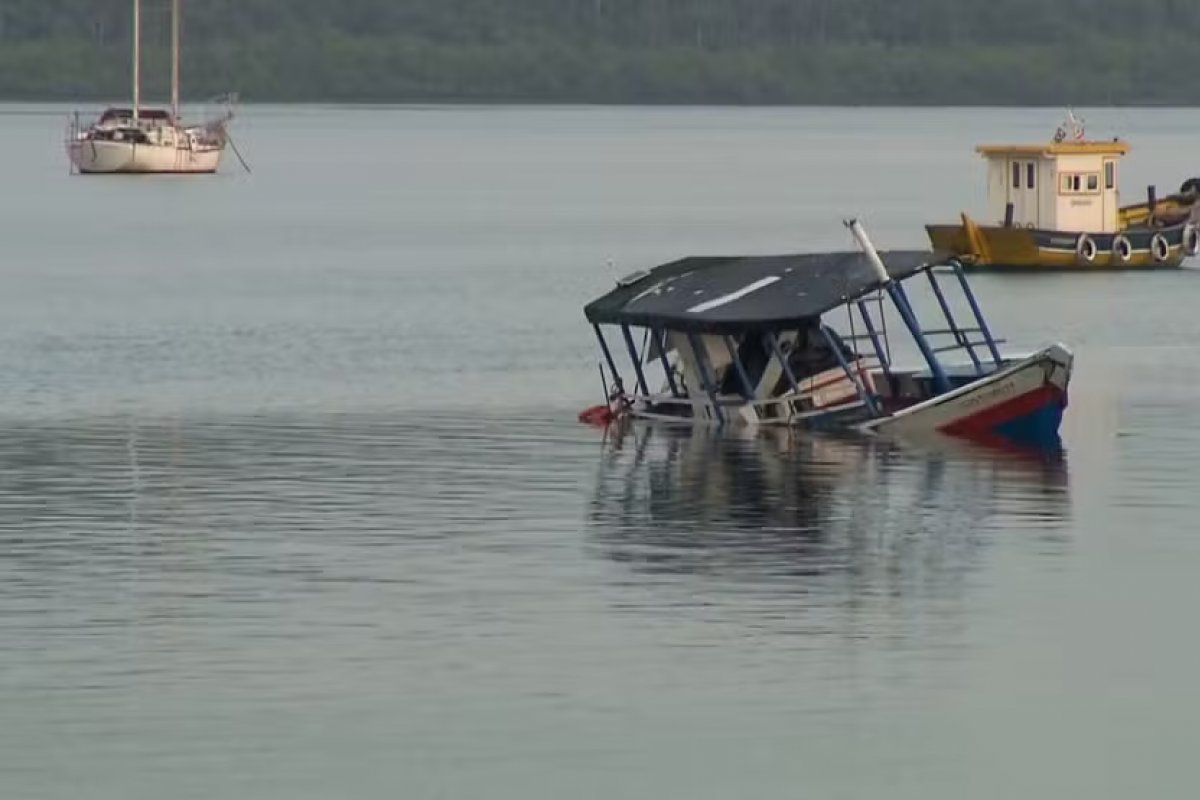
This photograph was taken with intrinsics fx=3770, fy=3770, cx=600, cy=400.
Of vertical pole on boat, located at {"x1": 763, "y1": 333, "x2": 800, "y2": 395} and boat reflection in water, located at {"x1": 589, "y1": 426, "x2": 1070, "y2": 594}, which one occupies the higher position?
vertical pole on boat, located at {"x1": 763, "y1": 333, "x2": 800, "y2": 395}

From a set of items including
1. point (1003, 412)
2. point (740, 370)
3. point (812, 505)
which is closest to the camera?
point (812, 505)

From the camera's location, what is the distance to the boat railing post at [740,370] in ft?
197

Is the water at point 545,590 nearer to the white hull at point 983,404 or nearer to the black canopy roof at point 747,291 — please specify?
the white hull at point 983,404

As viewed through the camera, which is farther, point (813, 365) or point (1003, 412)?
point (813, 365)

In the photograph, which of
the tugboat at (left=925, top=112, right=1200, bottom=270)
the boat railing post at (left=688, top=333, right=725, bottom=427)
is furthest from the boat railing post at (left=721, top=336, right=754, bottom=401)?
the tugboat at (left=925, top=112, right=1200, bottom=270)

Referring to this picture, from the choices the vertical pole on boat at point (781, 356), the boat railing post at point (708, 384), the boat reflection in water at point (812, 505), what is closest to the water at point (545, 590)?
the boat reflection in water at point (812, 505)

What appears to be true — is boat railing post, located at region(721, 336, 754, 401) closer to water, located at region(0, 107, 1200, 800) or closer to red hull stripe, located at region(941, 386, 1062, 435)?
water, located at region(0, 107, 1200, 800)

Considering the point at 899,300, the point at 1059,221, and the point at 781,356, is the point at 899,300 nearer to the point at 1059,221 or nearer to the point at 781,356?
the point at 781,356

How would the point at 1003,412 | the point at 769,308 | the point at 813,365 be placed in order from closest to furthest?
the point at 769,308, the point at 1003,412, the point at 813,365

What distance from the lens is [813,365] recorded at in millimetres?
60625

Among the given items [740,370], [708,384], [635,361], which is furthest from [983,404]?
[635,361]

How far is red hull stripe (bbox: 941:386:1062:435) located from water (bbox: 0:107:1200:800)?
1.29 m

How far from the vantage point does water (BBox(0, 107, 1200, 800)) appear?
34.8 meters

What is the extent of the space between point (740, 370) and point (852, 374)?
1986mm
